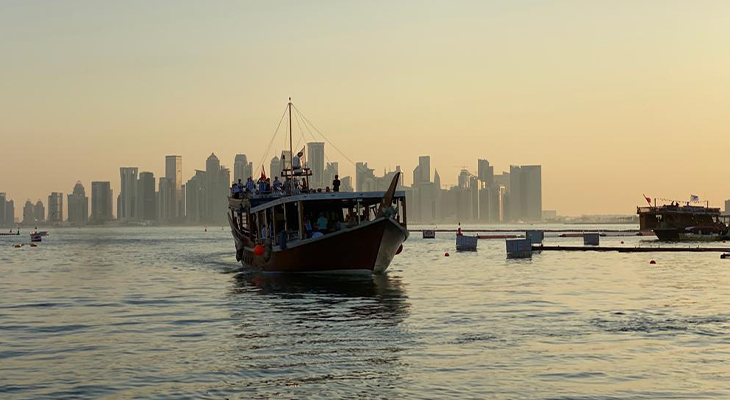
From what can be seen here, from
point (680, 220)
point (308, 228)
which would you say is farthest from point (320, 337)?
point (680, 220)

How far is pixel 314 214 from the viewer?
5022 cm

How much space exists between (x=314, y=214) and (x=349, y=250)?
3902mm

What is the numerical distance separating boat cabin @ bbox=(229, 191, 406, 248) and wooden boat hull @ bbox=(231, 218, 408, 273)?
1.55ft

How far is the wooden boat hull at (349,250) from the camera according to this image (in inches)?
1841

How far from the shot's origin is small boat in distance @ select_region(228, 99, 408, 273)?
154 feet

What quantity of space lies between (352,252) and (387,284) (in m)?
2.77

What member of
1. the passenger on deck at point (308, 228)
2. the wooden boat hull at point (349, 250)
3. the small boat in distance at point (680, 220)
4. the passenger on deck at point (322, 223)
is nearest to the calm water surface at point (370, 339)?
the wooden boat hull at point (349, 250)

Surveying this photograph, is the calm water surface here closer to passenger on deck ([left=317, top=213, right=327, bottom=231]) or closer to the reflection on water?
the reflection on water

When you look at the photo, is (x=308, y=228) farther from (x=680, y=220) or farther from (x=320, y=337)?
(x=680, y=220)

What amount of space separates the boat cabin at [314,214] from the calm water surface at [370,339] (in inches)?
126

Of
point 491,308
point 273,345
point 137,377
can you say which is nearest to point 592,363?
point 273,345

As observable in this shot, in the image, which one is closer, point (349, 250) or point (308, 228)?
point (349, 250)

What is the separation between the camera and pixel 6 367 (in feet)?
67.6

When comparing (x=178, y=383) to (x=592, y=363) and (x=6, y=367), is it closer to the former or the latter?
(x=6, y=367)
